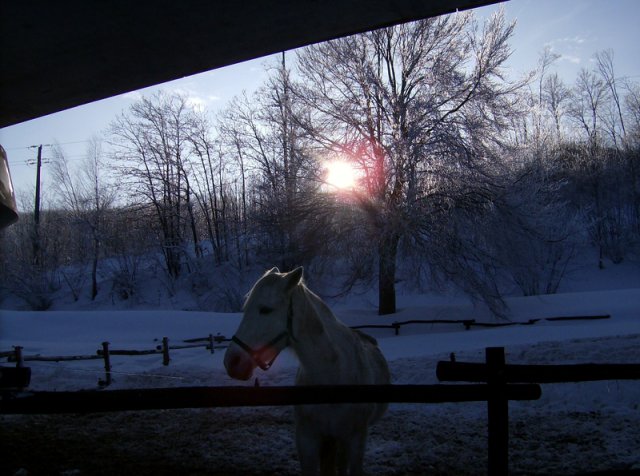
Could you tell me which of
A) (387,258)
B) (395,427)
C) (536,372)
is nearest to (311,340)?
(536,372)

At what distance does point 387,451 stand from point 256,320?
3.49m

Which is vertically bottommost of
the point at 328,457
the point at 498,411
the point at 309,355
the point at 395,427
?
the point at 395,427

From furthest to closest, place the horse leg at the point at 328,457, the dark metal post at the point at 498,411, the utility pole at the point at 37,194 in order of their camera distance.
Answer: the utility pole at the point at 37,194 < the horse leg at the point at 328,457 < the dark metal post at the point at 498,411

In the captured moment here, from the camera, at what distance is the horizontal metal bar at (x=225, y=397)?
3154mm

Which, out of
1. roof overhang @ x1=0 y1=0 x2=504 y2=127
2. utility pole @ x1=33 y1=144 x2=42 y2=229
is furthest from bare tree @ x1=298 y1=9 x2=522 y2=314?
utility pole @ x1=33 y1=144 x2=42 y2=229

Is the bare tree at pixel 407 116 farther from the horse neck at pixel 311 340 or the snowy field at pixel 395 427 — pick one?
the horse neck at pixel 311 340

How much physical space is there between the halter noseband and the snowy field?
148cm

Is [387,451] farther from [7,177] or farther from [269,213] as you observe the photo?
[269,213]

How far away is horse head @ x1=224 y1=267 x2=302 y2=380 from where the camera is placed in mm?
3200

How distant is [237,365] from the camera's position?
3162 millimetres

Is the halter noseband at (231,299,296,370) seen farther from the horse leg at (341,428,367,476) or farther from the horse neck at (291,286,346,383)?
the horse leg at (341,428,367,476)

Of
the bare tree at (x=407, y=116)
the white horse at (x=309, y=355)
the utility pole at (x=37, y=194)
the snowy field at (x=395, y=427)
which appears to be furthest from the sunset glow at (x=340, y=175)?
the utility pole at (x=37, y=194)

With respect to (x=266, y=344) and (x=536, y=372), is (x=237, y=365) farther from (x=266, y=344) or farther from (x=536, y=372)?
(x=536, y=372)

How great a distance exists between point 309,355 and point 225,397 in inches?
28.8
